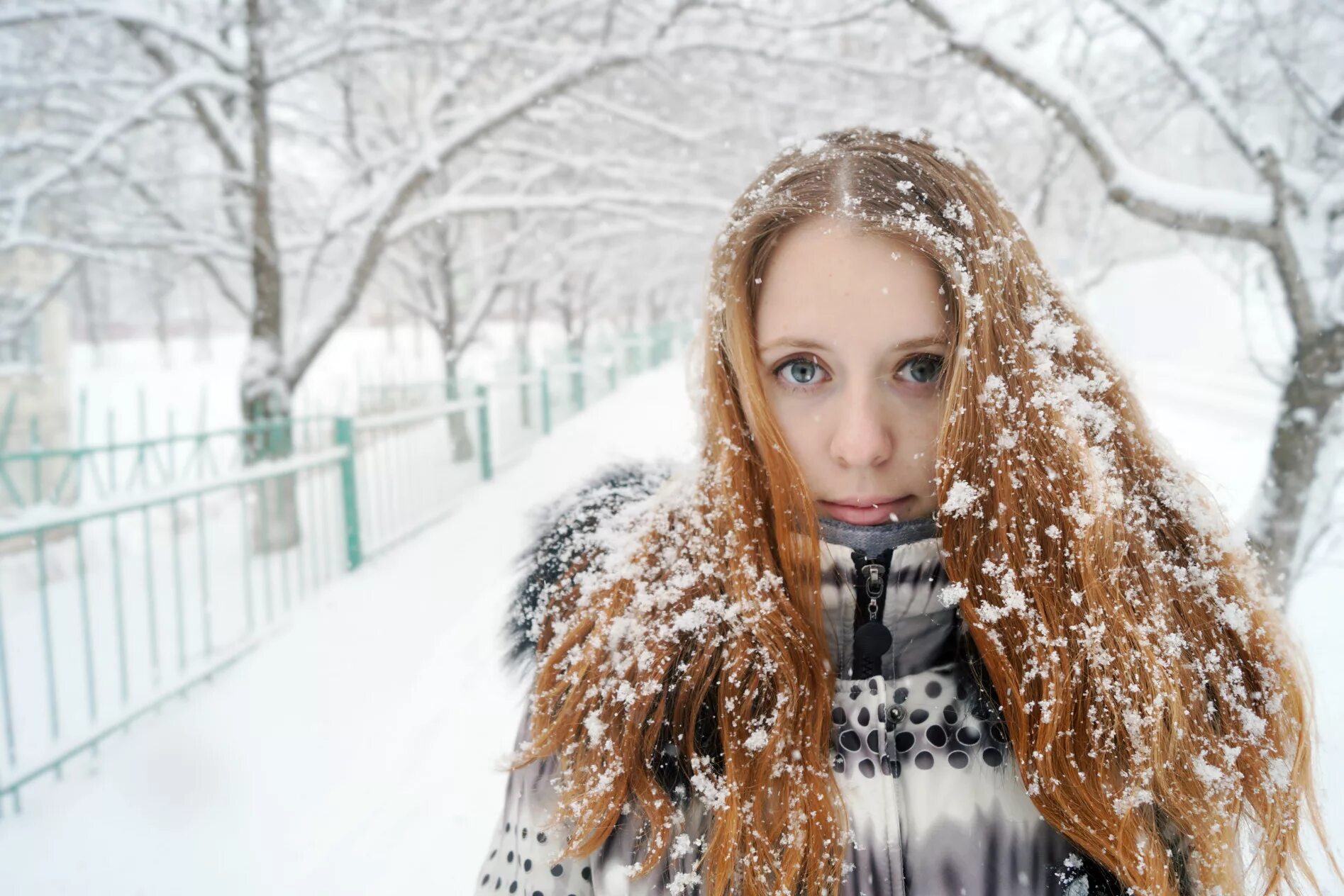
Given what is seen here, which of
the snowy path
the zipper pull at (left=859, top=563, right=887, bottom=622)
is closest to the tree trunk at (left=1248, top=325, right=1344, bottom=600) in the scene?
the snowy path

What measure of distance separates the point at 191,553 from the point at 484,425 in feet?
9.36

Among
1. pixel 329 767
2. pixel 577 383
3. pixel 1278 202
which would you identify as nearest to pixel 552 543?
pixel 329 767

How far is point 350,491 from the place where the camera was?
16.9 ft

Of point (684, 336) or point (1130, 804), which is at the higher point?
point (684, 336)

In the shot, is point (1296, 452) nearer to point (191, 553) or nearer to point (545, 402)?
point (191, 553)

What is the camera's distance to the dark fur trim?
133 cm

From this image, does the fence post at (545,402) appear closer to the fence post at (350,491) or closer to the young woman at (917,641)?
the fence post at (350,491)

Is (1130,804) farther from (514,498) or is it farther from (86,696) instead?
(514,498)

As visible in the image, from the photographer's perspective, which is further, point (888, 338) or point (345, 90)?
point (345, 90)

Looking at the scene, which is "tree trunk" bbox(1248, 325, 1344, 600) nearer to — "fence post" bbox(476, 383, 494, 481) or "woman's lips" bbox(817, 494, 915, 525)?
"woman's lips" bbox(817, 494, 915, 525)

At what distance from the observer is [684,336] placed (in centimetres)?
2373

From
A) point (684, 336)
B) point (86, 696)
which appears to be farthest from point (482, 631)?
point (684, 336)

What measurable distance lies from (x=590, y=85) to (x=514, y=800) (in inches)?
229

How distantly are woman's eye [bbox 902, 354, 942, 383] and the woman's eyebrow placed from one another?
51 mm
